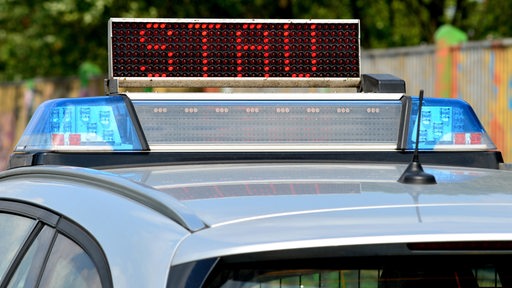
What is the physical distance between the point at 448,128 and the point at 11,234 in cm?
147

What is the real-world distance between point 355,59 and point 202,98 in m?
1.04

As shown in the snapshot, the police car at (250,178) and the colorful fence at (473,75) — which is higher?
the police car at (250,178)

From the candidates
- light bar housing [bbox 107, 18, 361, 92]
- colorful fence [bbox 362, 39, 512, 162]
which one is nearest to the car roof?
light bar housing [bbox 107, 18, 361, 92]

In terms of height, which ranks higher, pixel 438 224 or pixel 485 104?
pixel 438 224

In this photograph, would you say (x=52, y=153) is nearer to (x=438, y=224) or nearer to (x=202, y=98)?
(x=202, y=98)

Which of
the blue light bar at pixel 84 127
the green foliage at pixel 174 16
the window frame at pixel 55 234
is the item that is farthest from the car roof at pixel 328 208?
the green foliage at pixel 174 16

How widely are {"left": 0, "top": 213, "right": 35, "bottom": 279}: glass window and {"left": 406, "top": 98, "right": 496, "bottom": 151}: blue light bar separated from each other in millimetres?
1243

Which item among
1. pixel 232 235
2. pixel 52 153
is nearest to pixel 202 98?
pixel 52 153

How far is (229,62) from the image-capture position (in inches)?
199

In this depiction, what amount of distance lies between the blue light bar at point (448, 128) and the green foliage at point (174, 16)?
18.7m

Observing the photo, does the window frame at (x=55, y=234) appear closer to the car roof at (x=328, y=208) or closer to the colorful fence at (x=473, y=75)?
the car roof at (x=328, y=208)

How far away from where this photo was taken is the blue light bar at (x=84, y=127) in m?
4.00

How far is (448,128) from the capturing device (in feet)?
13.8

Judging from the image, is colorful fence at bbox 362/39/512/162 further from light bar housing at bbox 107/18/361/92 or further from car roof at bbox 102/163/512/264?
car roof at bbox 102/163/512/264
